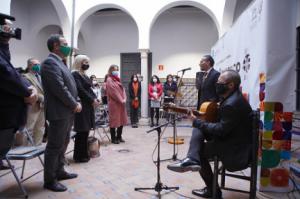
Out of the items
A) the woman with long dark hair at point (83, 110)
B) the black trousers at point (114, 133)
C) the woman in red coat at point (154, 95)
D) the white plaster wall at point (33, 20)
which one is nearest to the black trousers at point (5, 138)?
the woman with long dark hair at point (83, 110)

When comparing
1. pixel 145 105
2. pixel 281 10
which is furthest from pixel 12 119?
pixel 145 105

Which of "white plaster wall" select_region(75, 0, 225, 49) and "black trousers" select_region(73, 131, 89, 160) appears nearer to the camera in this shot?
"black trousers" select_region(73, 131, 89, 160)

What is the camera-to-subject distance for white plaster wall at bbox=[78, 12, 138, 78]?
12.6m

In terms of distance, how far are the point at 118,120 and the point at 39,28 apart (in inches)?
304

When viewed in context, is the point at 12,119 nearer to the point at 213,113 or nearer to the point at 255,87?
the point at 213,113

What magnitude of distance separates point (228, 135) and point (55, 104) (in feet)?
6.36

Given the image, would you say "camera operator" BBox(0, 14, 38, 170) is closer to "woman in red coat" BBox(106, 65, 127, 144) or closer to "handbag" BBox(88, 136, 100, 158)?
"handbag" BBox(88, 136, 100, 158)

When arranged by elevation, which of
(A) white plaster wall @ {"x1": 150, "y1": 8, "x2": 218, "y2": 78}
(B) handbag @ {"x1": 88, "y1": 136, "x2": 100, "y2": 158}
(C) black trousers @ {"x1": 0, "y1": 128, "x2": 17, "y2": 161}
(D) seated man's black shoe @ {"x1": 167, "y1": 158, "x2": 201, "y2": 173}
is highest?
(A) white plaster wall @ {"x1": 150, "y1": 8, "x2": 218, "y2": 78}

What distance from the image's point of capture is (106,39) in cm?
1285

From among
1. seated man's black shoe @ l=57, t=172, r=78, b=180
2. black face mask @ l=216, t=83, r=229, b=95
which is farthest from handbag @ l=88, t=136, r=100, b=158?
black face mask @ l=216, t=83, r=229, b=95

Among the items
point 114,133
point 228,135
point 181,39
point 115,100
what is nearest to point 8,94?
point 228,135

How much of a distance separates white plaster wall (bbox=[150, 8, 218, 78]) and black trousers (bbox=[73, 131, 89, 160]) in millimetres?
7954

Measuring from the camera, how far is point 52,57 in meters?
Answer: 3.33

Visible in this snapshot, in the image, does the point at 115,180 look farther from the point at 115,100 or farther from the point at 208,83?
the point at 115,100
